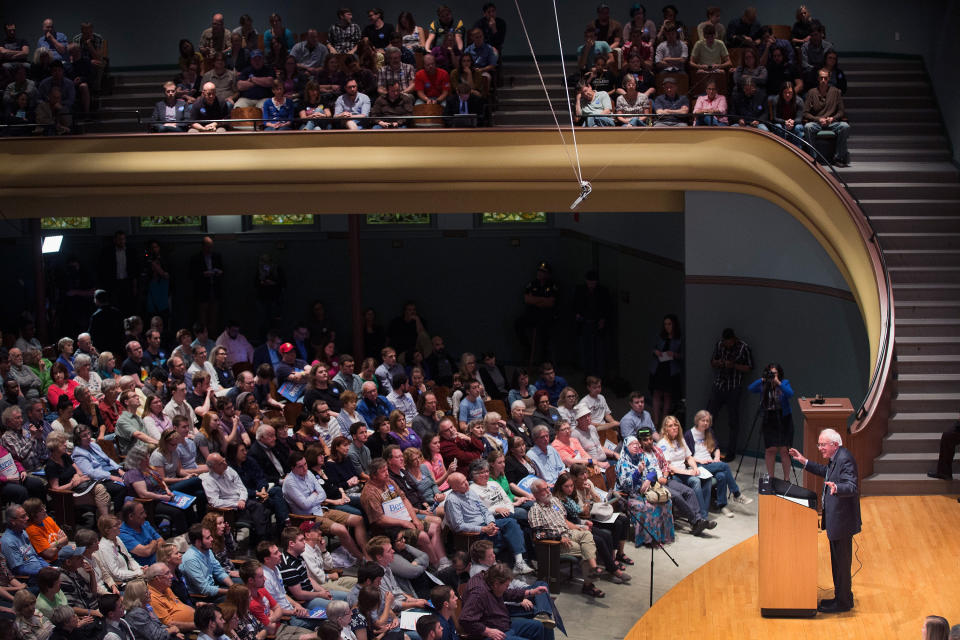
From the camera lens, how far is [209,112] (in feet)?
43.4

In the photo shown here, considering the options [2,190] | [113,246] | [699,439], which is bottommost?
[699,439]

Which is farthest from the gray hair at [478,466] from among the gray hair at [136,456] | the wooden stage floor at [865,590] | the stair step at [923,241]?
the stair step at [923,241]

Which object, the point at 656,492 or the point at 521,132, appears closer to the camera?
the point at 656,492

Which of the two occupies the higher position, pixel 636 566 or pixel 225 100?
pixel 225 100

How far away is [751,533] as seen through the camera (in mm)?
10406

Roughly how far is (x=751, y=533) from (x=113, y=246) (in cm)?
1016

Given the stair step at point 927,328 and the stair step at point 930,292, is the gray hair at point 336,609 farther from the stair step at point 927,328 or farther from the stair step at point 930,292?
the stair step at point 930,292

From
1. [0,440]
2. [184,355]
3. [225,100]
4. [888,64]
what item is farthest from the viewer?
[888,64]

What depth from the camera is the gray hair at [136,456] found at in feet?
30.8

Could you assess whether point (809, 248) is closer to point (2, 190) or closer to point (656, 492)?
point (656, 492)

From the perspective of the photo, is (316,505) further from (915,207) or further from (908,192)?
(908,192)

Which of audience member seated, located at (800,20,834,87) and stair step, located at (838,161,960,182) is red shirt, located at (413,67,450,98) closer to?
audience member seated, located at (800,20,834,87)

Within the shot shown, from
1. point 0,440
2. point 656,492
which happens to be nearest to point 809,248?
point 656,492

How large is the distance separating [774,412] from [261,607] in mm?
5699
